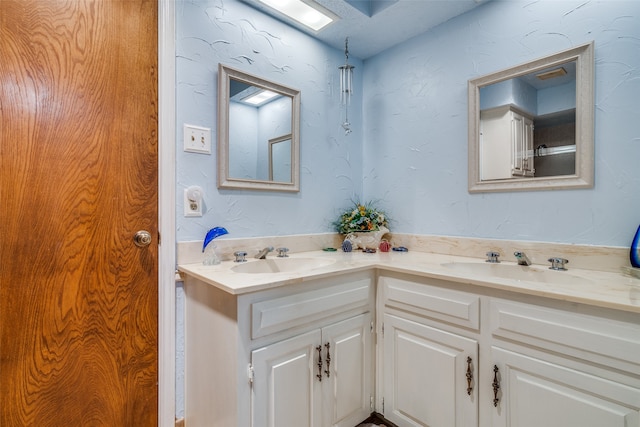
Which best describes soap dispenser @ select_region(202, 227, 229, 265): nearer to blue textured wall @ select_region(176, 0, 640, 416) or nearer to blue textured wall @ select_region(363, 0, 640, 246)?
blue textured wall @ select_region(176, 0, 640, 416)

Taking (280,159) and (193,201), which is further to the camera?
(280,159)

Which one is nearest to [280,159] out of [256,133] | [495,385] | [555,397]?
[256,133]

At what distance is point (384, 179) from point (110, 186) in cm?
153

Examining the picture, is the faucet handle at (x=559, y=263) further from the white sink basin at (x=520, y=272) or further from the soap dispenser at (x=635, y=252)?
the soap dispenser at (x=635, y=252)

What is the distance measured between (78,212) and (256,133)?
85cm

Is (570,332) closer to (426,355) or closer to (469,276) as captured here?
(469,276)

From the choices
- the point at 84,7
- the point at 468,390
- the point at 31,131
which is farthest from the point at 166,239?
the point at 468,390

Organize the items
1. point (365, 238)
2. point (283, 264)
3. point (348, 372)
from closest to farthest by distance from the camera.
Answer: point (348, 372) < point (283, 264) < point (365, 238)

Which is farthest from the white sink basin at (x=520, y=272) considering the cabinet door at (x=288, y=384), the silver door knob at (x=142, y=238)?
the silver door knob at (x=142, y=238)

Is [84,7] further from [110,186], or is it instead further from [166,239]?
[166,239]

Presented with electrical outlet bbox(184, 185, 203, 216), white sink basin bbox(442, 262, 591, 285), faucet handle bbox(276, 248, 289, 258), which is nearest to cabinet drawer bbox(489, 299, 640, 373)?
white sink basin bbox(442, 262, 591, 285)

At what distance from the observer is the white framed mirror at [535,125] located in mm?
1290

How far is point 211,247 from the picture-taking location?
1.37 m

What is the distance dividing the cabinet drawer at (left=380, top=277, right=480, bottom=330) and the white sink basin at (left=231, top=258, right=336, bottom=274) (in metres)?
0.32
